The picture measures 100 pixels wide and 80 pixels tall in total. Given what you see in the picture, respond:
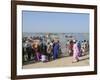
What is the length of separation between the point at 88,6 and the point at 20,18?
65cm

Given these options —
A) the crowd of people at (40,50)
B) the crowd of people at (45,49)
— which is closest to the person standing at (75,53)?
the crowd of people at (45,49)

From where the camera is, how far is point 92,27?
6.54 ft

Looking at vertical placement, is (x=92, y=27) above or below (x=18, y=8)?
below

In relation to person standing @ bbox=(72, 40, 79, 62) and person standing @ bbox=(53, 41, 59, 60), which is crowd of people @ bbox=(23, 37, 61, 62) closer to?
person standing @ bbox=(53, 41, 59, 60)

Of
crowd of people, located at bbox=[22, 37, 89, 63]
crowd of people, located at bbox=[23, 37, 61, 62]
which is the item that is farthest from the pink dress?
crowd of people, located at bbox=[23, 37, 61, 62]

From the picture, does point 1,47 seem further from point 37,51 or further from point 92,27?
point 92,27

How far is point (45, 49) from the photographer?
1867mm

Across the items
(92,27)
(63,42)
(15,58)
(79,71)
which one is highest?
(92,27)

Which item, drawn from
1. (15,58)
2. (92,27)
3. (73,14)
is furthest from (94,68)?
(15,58)

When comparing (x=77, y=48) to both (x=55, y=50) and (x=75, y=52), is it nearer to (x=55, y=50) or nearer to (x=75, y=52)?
(x=75, y=52)

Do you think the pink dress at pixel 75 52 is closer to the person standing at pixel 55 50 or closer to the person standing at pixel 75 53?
the person standing at pixel 75 53

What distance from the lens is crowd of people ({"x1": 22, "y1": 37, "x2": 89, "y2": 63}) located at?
1.82 meters

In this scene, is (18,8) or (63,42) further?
(63,42)

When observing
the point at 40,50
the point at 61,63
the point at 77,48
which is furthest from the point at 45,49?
the point at 77,48
